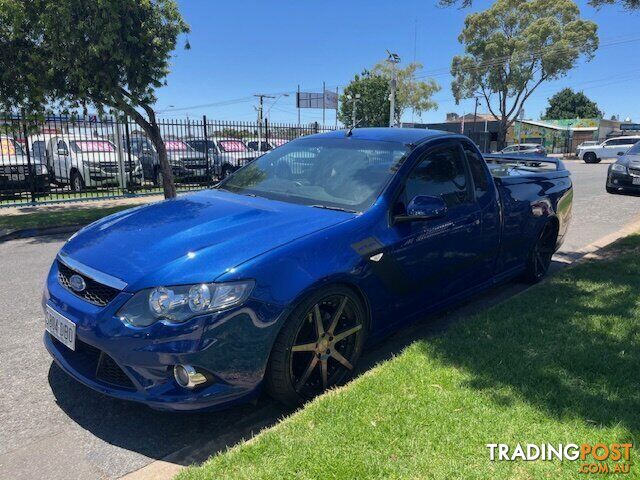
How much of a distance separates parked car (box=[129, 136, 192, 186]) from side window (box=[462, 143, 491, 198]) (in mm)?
14808

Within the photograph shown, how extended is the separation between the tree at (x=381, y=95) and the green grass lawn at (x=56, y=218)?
40.7m

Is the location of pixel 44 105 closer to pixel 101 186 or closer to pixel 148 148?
pixel 101 186

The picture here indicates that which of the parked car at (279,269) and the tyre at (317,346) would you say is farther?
the tyre at (317,346)

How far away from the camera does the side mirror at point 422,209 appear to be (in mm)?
3381

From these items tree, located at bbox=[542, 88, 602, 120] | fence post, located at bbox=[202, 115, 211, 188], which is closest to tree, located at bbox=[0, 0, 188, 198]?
fence post, located at bbox=[202, 115, 211, 188]

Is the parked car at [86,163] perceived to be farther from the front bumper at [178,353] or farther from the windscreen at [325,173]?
the front bumper at [178,353]

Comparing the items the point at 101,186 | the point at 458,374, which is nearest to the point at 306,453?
the point at 458,374

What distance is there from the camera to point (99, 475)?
2480 millimetres

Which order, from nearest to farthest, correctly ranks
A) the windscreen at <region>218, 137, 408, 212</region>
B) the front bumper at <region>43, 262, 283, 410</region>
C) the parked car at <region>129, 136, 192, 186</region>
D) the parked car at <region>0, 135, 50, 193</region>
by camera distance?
the front bumper at <region>43, 262, 283, 410</region> < the windscreen at <region>218, 137, 408, 212</region> < the parked car at <region>0, 135, 50, 193</region> < the parked car at <region>129, 136, 192, 186</region>

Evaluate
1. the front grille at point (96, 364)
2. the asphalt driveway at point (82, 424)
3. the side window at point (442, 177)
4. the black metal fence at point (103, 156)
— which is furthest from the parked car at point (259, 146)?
the front grille at point (96, 364)

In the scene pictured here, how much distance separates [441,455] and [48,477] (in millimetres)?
1926

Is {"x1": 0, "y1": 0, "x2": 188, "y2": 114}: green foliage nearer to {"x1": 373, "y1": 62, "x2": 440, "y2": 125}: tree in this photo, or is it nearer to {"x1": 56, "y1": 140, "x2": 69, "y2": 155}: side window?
{"x1": 56, "y1": 140, "x2": 69, "y2": 155}: side window

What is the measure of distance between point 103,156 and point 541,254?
14.7 metres

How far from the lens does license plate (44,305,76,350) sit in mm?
2740
